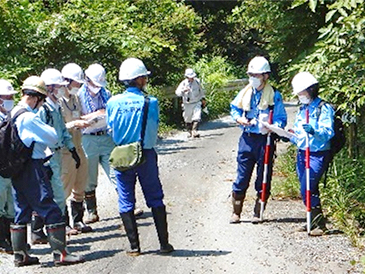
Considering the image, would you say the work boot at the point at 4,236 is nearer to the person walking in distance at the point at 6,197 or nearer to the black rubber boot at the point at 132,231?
the person walking in distance at the point at 6,197

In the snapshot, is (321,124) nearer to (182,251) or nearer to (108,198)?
(182,251)

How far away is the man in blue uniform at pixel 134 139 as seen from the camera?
25.2 ft

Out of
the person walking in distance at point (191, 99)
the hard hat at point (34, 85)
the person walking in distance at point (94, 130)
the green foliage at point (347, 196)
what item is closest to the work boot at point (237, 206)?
the green foliage at point (347, 196)

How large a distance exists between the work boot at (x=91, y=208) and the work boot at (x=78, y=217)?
34cm

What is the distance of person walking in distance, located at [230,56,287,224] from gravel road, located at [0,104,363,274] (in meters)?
0.59

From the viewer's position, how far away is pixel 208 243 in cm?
825

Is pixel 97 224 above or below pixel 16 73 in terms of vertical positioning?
below

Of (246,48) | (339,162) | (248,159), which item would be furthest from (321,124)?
(246,48)

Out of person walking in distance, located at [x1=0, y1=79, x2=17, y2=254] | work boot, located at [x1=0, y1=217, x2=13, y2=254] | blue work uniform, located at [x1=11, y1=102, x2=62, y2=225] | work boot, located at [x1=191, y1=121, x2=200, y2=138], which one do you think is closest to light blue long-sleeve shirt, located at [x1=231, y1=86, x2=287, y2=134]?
blue work uniform, located at [x1=11, y1=102, x2=62, y2=225]

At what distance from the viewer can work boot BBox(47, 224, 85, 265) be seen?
7.38 meters

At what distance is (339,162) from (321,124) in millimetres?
2738

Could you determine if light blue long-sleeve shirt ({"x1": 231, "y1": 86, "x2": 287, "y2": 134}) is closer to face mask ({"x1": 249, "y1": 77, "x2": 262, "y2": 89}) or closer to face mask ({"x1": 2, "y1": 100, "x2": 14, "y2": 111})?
face mask ({"x1": 249, "y1": 77, "x2": 262, "y2": 89})

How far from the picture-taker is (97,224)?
30.9 ft

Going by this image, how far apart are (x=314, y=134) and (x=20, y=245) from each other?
11.1 ft
